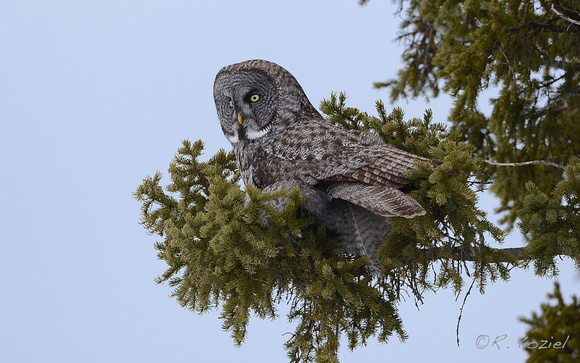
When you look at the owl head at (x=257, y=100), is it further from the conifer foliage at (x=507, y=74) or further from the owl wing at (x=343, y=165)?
the conifer foliage at (x=507, y=74)

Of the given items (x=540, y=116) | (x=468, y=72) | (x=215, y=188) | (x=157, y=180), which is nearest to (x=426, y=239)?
(x=215, y=188)

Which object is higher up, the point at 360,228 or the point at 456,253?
the point at 360,228

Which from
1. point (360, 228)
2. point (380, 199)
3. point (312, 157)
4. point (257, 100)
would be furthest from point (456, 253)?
point (257, 100)

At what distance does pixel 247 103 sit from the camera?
12.7ft

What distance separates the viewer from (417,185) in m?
3.12

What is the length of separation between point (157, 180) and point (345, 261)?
3.72ft

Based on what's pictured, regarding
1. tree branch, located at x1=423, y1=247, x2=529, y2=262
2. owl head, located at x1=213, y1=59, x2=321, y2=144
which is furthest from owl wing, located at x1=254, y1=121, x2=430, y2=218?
tree branch, located at x1=423, y1=247, x2=529, y2=262

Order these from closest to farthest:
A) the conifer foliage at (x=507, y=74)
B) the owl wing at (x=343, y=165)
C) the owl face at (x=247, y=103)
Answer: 1. the owl wing at (x=343, y=165)
2. the owl face at (x=247, y=103)
3. the conifer foliage at (x=507, y=74)

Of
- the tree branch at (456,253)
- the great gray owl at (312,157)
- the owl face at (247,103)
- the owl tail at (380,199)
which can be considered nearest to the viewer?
the owl tail at (380,199)

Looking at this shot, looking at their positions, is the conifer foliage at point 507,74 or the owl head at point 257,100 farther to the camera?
the conifer foliage at point 507,74

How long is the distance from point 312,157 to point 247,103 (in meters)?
0.66

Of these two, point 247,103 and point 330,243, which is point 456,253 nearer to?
point 330,243

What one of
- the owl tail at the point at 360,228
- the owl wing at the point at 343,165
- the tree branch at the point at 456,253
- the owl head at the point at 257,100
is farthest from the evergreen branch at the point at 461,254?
the owl head at the point at 257,100

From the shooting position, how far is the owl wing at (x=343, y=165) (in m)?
2.89
